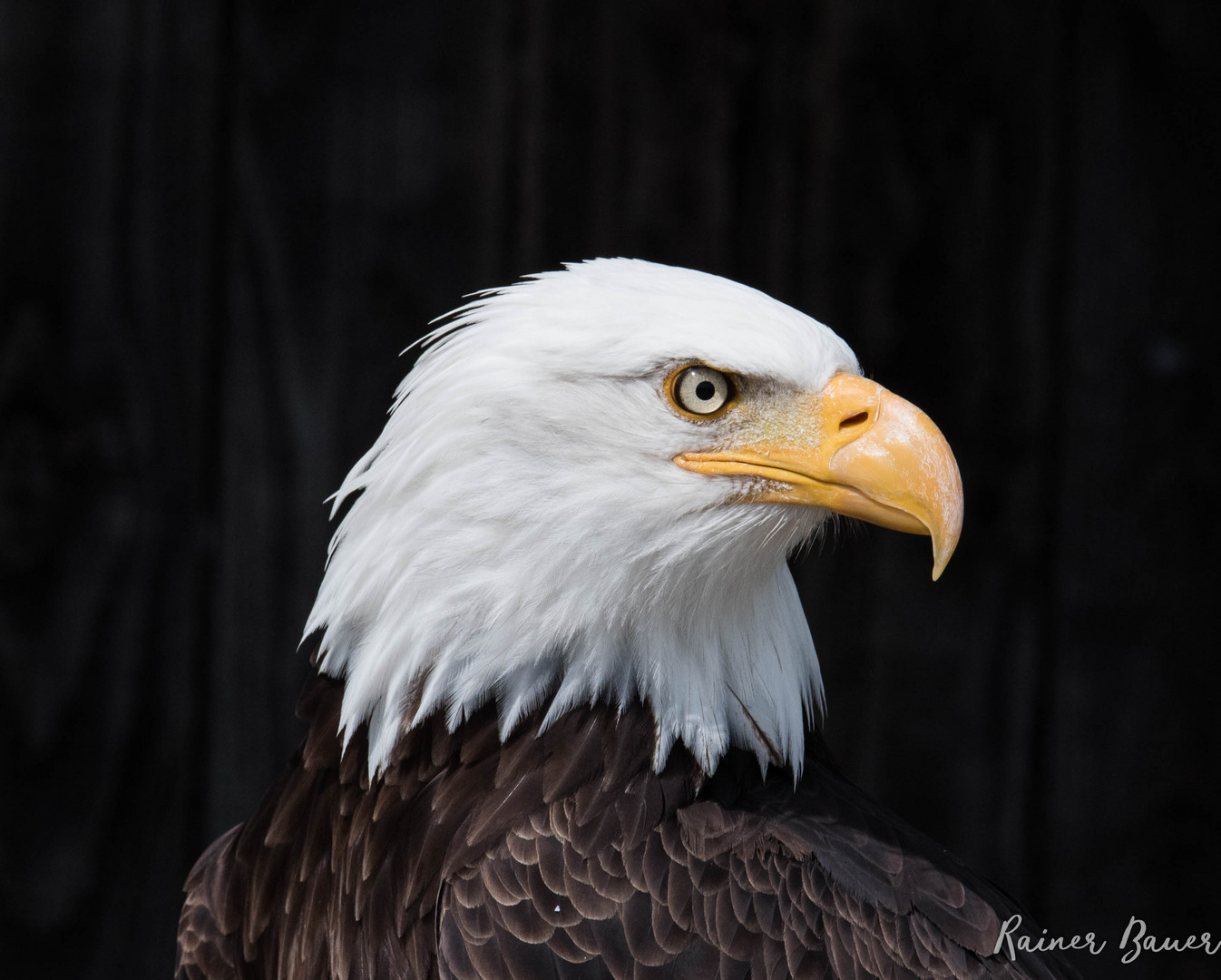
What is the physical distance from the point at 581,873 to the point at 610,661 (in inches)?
10.0

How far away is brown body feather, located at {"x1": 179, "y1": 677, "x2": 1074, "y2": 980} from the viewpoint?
1247 millimetres

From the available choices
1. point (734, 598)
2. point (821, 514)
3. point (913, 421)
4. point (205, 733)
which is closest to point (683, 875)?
point (734, 598)

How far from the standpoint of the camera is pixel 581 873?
50.2 inches

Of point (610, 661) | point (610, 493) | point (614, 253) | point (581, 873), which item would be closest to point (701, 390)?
point (610, 493)

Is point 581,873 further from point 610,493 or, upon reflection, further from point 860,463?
point 860,463

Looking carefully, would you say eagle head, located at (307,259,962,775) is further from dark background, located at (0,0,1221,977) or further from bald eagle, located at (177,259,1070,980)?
dark background, located at (0,0,1221,977)

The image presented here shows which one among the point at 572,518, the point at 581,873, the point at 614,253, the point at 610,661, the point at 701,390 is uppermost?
the point at 614,253

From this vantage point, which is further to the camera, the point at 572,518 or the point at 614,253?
the point at 614,253

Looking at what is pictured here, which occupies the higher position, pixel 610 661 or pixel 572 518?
pixel 572 518

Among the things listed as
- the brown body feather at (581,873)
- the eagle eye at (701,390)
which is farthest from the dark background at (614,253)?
the eagle eye at (701,390)

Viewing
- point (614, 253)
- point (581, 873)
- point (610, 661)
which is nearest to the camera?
point (581, 873)

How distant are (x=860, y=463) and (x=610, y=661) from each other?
0.38 meters

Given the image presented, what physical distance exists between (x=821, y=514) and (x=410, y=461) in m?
0.51

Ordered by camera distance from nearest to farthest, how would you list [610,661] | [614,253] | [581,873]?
[581,873]
[610,661]
[614,253]
